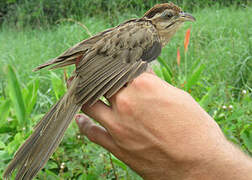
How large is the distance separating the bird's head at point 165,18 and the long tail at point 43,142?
3.61 ft

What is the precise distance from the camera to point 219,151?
1594mm

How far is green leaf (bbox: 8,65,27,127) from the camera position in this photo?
3.09 m

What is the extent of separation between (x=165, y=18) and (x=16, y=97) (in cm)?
174

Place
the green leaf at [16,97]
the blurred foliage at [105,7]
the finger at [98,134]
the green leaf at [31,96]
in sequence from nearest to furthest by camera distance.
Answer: the finger at [98,134]
the green leaf at [16,97]
the green leaf at [31,96]
the blurred foliage at [105,7]

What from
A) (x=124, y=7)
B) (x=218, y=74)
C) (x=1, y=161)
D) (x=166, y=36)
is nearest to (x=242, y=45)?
(x=218, y=74)

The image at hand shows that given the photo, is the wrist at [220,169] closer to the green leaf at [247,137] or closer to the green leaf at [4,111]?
the green leaf at [247,137]

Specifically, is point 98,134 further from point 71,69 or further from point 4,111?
point 71,69

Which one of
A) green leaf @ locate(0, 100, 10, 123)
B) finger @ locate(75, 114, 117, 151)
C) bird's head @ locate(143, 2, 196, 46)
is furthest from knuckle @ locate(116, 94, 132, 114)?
green leaf @ locate(0, 100, 10, 123)

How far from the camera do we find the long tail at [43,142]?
183 cm

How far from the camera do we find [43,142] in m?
1.90

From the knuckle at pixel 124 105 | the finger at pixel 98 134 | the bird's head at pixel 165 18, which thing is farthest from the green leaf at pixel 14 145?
the bird's head at pixel 165 18

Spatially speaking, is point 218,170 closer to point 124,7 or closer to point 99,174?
point 99,174

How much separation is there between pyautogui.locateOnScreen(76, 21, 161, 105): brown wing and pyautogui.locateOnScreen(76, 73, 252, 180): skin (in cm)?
22

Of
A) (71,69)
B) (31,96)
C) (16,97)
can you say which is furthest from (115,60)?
(71,69)
